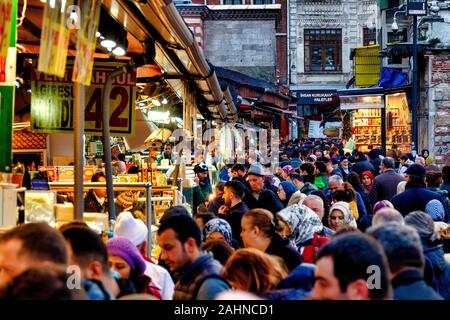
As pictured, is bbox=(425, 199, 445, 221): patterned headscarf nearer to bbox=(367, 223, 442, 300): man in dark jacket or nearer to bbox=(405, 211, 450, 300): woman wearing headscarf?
bbox=(405, 211, 450, 300): woman wearing headscarf

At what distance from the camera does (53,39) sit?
5.93 metres

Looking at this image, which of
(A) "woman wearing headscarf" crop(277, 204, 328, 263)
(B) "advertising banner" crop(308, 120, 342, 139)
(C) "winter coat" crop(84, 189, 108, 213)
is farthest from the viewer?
(B) "advertising banner" crop(308, 120, 342, 139)

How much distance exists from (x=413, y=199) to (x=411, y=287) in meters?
6.90

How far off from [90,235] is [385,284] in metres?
1.57

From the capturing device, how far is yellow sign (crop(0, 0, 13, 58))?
5.62 m

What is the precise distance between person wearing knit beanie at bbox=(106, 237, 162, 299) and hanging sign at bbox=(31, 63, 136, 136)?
257 cm

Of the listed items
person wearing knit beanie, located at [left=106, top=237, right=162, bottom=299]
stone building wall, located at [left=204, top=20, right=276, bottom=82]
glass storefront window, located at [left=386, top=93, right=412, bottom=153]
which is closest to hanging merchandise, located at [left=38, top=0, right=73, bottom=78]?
person wearing knit beanie, located at [left=106, top=237, right=162, bottom=299]

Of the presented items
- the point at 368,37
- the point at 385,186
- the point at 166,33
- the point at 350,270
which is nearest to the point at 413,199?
the point at 385,186

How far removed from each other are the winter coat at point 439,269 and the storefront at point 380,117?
2514 cm

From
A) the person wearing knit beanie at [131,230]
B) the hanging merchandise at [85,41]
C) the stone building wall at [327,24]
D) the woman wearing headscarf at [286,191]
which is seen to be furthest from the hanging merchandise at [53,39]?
the stone building wall at [327,24]

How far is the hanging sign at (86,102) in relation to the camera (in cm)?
873
